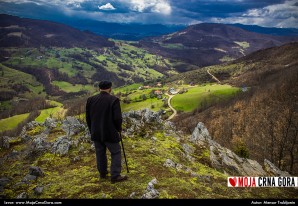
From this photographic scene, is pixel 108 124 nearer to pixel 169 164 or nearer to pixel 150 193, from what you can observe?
pixel 150 193

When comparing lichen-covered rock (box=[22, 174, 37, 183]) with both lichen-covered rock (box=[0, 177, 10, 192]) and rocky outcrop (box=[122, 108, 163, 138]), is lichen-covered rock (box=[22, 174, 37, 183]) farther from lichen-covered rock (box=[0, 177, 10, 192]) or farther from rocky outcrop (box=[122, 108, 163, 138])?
rocky outcrop (box=[122, 108, 163, 138])

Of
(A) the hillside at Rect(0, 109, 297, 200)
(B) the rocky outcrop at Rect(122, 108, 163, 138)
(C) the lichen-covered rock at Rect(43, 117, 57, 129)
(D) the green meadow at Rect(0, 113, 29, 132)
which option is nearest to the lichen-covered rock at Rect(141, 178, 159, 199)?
(A) the hillside at Rect(0, 109, 297, 200)

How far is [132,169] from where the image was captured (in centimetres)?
1353

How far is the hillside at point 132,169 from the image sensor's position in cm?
1095

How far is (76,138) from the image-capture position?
18781 millimetres

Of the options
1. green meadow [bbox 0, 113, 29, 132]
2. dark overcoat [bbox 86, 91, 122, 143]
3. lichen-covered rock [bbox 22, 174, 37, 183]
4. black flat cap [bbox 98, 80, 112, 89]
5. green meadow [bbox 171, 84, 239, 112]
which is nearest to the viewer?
dark overcoat [bbox 86, 91, 122, 143]

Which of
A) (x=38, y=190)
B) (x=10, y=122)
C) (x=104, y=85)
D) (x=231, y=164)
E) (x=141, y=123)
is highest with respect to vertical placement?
(x=104, y=85)

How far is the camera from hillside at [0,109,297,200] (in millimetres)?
10945

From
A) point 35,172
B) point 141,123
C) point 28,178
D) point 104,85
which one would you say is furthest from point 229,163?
point 28,178

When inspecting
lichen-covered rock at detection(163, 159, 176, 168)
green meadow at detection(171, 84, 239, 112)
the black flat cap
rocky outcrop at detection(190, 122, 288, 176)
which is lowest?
green meadow at detection(171, 84, 239, 112)

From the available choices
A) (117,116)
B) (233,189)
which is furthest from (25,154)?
(233,189)

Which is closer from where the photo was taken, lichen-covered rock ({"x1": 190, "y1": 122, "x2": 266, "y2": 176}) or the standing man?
the standing man

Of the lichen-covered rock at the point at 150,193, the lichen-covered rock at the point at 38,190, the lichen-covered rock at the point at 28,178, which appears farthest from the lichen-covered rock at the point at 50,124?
the lichen-covered rock at the point at 150,193

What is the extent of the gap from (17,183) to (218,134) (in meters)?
92.3
